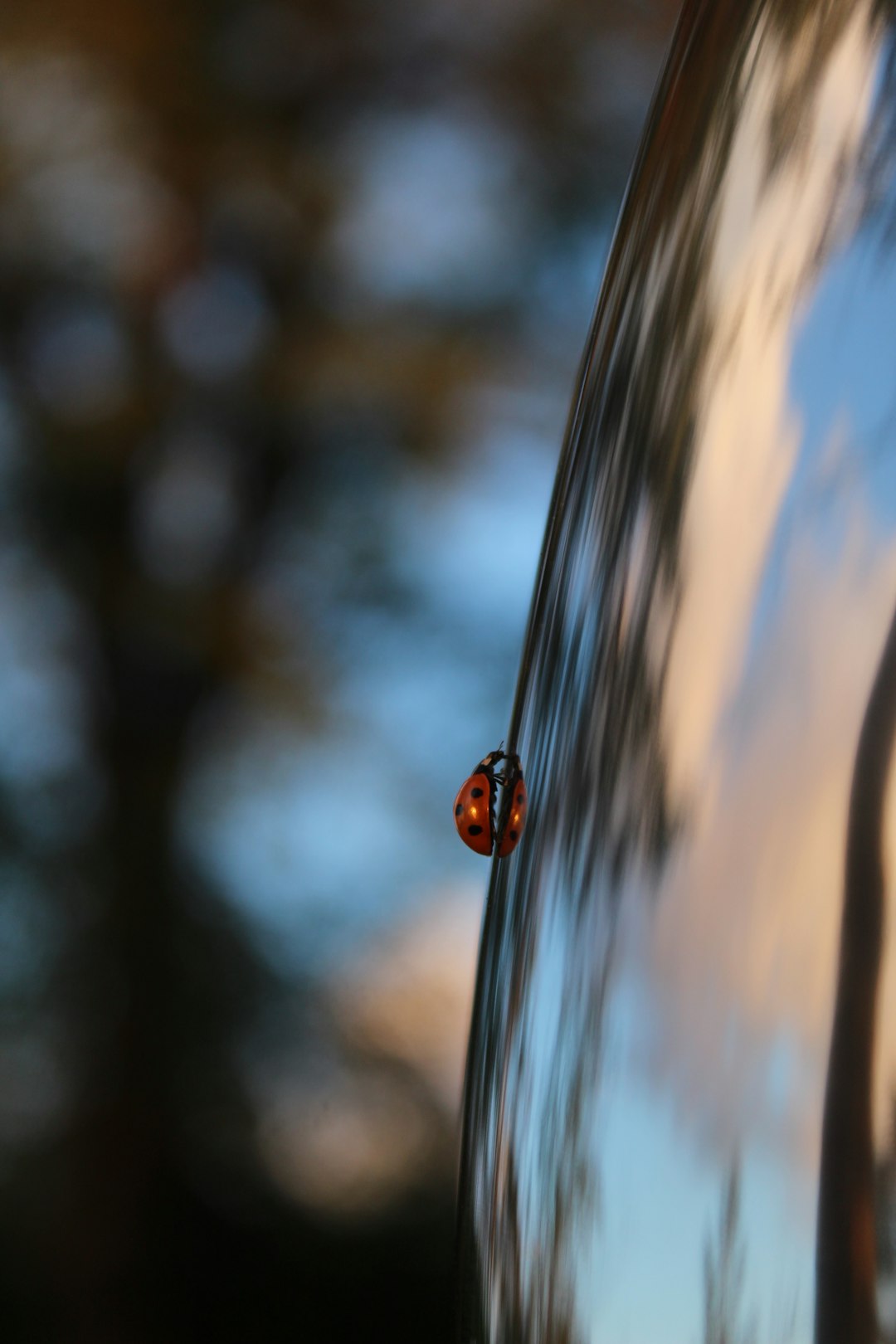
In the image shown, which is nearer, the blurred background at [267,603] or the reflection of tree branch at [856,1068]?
the reflection of tree branch at [856,1068]

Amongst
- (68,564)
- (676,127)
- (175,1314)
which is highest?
(676,127)

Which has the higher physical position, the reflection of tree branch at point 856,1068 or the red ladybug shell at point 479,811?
the reflection of tree branch at point 856,1068

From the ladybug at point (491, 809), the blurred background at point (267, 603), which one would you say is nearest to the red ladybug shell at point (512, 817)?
the ladybug at point (491, 809)

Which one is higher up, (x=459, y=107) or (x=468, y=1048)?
(x=459, y=107)

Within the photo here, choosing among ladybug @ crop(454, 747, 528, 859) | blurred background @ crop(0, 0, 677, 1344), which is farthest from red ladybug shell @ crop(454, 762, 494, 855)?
blurred background @ crop(0, 0, 677, 1344)

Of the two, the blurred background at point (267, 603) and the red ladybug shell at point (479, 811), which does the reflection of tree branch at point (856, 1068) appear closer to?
the red ladybug shell at point (479, 811)

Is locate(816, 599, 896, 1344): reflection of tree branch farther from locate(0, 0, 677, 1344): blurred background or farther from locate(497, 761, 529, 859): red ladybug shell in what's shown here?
locate(0, 0, 677, 1344): blurred background

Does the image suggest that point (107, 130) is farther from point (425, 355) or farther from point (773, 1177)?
point (773, 1177)

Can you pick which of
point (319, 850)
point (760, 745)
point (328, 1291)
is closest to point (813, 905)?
point (760, 745)
